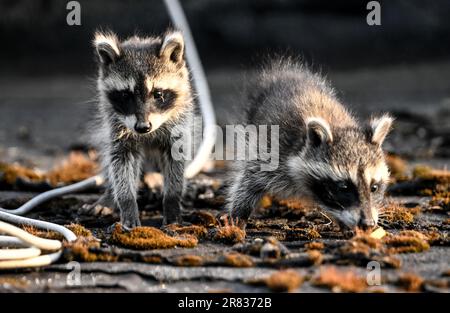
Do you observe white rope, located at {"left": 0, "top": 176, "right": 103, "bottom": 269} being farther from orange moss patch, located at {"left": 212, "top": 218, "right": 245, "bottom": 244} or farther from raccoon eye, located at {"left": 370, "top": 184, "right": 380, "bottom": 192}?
raccoon eye, located at {"left": 370, "top": 184, "right": 380, "bottom": 192}

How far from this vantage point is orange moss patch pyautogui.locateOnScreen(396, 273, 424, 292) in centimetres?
545

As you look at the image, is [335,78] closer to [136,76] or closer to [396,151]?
[396,151]

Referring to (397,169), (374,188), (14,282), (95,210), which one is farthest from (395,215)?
(14,282)

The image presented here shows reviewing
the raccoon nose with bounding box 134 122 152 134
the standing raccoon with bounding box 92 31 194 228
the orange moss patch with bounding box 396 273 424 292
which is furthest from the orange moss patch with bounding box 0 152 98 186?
the orange moss patch with bounding box 396 273 424 292

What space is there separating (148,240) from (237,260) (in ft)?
3.56

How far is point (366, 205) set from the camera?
6730 mm

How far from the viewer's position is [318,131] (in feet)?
23.8

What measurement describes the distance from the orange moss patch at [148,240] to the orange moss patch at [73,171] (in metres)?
3.54

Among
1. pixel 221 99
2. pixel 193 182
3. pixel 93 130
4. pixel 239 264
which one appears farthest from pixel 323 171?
pixel 221 99

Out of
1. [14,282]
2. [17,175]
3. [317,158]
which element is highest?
[17,175]

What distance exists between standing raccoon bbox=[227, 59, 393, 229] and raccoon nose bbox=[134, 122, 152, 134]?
59.6 inches

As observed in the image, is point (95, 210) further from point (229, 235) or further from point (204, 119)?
point (204, 119)

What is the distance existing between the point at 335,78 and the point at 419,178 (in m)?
9.74

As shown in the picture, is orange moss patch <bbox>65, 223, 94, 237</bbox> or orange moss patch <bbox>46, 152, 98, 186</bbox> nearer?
orange moss patch <bbox>65, 223, 94, 237</bbox>
